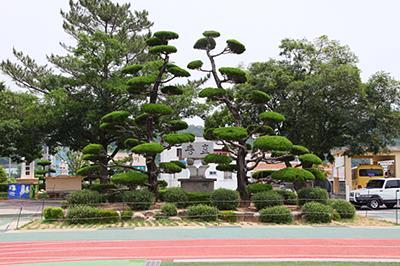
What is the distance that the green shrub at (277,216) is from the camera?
19203 millimetres

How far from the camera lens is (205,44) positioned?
957 inches

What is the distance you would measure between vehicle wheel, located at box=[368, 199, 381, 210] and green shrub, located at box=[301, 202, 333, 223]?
9.58 metres

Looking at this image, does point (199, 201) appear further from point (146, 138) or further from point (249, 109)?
point (249, 109)

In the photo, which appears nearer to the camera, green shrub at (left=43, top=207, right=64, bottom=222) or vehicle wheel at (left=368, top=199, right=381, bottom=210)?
green shrub at (left=43, top=207, right=64, bottom=222)

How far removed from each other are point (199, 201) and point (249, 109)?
11766 mm

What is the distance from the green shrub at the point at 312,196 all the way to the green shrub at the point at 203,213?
4335 millimetres

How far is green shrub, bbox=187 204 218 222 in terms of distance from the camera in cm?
1961

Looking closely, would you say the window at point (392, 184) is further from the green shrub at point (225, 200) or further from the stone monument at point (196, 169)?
the green shrub at point (225, 200)

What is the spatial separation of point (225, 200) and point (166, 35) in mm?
9015

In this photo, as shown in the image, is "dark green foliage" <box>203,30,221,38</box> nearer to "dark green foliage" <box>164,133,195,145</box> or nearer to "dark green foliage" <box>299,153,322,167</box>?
"dark green foliage" <box>164,133,195,145</box>

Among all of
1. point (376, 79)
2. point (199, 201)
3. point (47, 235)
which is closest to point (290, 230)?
point (199, 201)

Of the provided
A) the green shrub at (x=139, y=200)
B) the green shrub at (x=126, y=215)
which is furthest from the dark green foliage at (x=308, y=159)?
the green shrub at (x=126, y=215)

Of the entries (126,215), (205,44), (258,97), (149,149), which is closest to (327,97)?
(258,97)

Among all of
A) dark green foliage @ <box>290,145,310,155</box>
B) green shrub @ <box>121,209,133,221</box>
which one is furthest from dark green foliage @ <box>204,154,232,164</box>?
green shrub @ <box>121,209,133,221</box>
